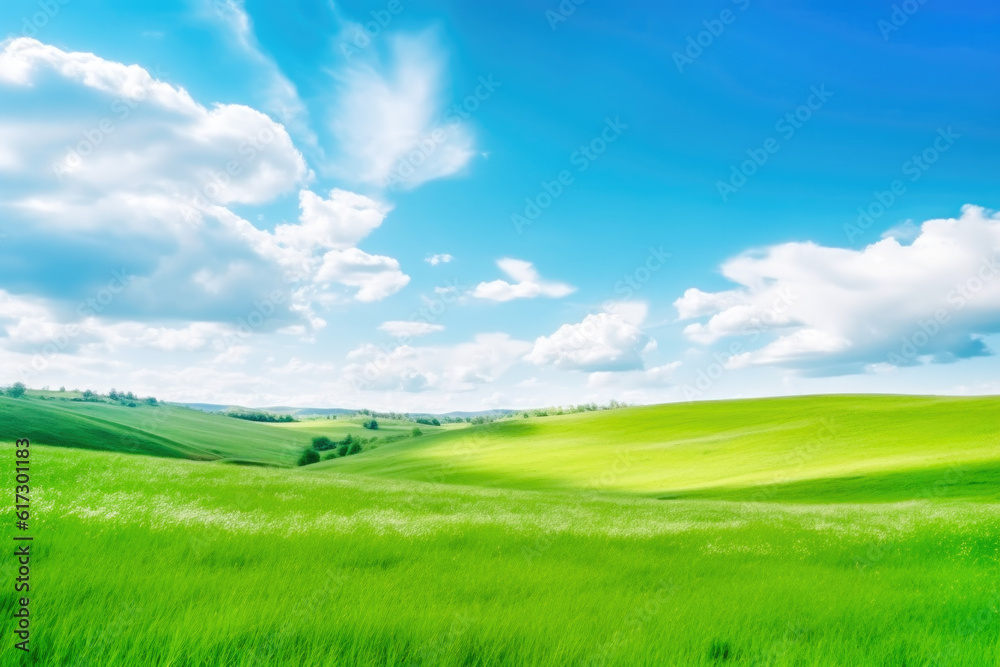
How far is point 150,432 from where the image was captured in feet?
311

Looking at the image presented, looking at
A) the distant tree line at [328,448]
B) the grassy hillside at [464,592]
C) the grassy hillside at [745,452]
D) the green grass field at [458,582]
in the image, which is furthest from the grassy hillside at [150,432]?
the grassy hillside at [464,592]

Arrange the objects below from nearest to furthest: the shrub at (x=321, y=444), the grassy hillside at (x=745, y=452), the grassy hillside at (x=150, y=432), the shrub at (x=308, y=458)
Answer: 1. the grassy hillside at (x=745, y=452)
2. the grassy hillside at (x=150, y=432)
3. the shrub at (x=308, y=458)
4. the shrub at (x=321, y=444)

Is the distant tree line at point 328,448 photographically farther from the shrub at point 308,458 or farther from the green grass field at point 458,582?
the green grass field at point 458,582

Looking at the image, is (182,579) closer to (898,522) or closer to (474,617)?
→ (474,617)

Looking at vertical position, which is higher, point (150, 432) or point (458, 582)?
point (458, 582)

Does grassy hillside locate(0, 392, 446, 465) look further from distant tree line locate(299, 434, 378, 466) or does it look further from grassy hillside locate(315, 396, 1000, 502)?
grassy hillside locate(315, 396, 1000, 502)

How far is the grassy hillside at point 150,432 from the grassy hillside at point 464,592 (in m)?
69.6

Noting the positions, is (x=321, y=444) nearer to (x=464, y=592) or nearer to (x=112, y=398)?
(x=112, y=398)

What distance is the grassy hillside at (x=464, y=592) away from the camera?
4.67 metres

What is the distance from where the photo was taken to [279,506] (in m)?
15.0

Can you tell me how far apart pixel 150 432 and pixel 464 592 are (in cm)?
10677

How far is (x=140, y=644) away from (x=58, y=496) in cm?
911

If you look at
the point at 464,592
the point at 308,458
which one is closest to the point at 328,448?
the point at 308,458

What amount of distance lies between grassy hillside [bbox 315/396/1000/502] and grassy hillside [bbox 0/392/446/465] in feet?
83.2
